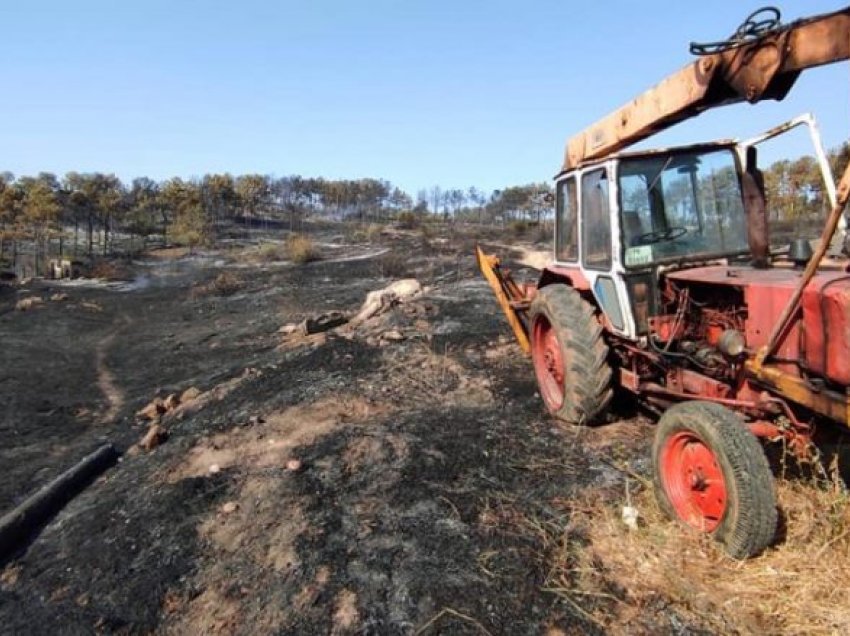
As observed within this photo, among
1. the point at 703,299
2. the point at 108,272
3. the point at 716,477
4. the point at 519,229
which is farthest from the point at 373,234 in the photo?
the point at 716,477

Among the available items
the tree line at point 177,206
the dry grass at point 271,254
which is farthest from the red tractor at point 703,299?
the dry grass at point 271,254

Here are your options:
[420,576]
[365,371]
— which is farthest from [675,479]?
[365,371]

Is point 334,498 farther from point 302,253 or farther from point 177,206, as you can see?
point 177,206

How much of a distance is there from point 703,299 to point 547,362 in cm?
207

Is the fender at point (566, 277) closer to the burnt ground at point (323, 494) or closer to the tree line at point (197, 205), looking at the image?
the burnt ground at point (323, 494)

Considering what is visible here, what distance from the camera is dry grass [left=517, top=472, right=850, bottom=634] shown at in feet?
10.3

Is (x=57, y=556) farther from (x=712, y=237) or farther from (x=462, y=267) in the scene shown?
(x=462, y=267)

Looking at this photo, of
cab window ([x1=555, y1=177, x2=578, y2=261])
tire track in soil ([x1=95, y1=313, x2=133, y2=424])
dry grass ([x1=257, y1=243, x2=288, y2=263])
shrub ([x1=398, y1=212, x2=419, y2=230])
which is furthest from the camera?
shrub ([x1=398, y1=212, x2=419, y2=230])

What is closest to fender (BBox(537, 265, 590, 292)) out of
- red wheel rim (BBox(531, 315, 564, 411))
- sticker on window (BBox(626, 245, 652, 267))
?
red wheel rim (BBox(531, 315, 564, 411))

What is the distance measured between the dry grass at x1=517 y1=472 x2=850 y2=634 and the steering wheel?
2.06 metres

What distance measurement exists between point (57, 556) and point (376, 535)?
8.26 ft

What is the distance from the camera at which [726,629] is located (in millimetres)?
3094

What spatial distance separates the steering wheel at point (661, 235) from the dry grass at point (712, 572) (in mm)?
2059

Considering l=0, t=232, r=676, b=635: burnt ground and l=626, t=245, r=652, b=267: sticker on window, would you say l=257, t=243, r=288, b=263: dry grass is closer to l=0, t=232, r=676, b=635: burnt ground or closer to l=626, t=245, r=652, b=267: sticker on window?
l=0, t=232, r=676, b=635: burnt ground
